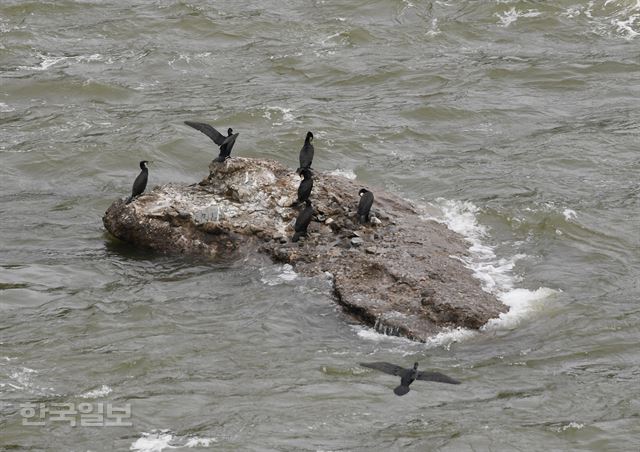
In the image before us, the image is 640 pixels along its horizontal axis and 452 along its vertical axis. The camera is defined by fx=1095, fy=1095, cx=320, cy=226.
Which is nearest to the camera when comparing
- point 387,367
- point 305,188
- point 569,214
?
point 387,367

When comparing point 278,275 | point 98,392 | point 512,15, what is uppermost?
point 512,15

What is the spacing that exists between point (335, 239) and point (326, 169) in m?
5.28

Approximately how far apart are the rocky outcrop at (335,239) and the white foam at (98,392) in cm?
293

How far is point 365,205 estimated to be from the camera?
1388 cm

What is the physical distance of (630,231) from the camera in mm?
16609

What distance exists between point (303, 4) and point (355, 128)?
819 centimetres

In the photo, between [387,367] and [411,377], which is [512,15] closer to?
[387,367]

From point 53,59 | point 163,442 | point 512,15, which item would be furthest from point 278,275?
point 512,15

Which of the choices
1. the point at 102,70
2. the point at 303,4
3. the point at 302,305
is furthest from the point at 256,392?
the point at 303,4

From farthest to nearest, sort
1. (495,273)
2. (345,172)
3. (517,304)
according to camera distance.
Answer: (345,172)
(495,273)
(517,304)

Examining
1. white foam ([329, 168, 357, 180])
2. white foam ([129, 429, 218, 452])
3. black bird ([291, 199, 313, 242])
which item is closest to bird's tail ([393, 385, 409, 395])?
white foam ([129, 429, 218, 452])

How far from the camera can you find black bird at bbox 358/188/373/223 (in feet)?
45.5

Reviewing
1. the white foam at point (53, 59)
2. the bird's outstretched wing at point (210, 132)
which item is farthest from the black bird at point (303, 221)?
the white foam at point (53, 59)

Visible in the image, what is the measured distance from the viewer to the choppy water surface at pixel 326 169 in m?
11.5
